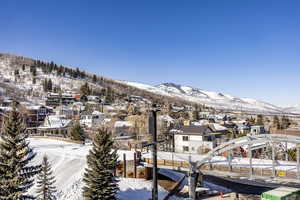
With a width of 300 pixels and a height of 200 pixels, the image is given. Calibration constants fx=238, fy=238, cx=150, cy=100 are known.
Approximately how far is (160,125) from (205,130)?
1410cm

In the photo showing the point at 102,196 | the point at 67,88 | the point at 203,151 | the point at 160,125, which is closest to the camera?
the point at 102,196

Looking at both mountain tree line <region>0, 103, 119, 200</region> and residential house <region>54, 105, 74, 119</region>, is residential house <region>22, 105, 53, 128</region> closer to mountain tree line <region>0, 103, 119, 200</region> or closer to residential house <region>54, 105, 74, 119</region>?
residential house <region>54, 105, 74, 119</region>

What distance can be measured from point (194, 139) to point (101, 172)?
3220cm

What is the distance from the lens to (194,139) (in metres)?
47.8

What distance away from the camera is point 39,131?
222 ft

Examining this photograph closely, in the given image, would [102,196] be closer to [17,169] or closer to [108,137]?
[108,137]

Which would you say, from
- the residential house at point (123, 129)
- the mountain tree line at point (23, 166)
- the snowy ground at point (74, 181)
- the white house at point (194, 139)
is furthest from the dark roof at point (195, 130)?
the mountain tree line at point (23, 166)

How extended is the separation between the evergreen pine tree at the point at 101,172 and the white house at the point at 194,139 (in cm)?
3028

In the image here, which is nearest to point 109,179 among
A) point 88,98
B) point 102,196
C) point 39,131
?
point 102,196

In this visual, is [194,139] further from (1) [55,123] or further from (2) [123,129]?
(1) [55,123]

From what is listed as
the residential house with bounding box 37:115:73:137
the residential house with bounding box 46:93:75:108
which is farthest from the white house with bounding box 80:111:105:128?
the residential house with bounding box 46:93:75:108

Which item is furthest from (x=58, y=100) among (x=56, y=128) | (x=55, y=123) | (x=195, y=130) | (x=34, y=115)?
(x=195, y=130)

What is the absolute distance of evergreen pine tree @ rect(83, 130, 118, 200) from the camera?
17.9 metres

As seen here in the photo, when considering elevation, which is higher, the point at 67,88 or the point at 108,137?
the point at 67,88
